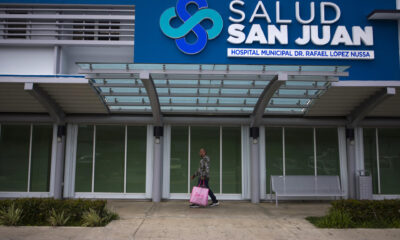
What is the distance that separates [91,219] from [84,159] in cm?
460

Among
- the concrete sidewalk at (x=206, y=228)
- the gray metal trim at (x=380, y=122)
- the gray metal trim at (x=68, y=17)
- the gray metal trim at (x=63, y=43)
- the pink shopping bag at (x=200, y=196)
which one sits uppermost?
the gray metal trim at (x=68, y=17)

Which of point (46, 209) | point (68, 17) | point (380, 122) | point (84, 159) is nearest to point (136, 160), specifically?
point (84, 159)

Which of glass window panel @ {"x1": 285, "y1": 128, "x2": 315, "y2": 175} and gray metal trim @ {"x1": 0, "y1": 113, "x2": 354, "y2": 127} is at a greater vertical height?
gray metal trim @ {"x1": 0, "y1": 113, "x2": 354, "y2": 127}

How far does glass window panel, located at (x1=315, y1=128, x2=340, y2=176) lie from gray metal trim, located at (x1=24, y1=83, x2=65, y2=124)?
28.5 ft

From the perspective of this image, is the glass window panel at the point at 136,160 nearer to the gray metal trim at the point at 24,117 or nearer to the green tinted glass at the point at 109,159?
the green tinted glass at the point at 109,159

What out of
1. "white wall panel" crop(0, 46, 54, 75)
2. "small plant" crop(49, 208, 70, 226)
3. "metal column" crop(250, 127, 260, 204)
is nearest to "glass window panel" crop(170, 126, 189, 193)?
"metal column" crop(250, 127, 260, 204)

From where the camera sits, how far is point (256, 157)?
11.3 metres

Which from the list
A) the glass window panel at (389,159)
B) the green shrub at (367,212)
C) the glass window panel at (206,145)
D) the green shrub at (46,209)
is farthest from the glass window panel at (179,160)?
the glass window panel at (389,159)

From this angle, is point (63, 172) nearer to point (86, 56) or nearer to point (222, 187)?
point (86, 56)

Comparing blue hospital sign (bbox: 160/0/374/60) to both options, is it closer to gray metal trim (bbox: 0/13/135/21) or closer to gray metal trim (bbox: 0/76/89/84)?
gray metal trim (bbox: 0/13/135/21)

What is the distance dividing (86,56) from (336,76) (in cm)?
842

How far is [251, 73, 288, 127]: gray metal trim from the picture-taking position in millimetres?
8695

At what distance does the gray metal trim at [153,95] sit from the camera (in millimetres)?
8612

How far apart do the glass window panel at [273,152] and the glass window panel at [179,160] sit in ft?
9.21
